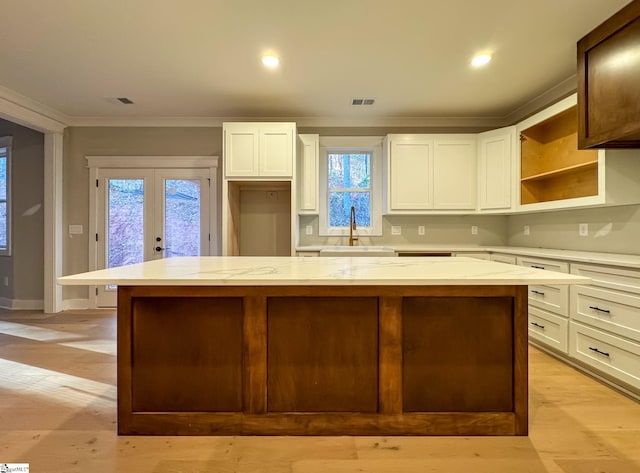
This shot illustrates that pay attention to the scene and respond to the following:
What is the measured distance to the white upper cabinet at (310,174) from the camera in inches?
169

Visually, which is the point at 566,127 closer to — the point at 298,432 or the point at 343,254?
the point at 343,254

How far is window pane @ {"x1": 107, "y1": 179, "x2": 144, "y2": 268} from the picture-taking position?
4625mm

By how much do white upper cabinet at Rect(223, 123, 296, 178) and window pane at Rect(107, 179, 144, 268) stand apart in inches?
59.8

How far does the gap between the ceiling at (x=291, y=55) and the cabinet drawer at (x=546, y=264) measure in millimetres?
1727

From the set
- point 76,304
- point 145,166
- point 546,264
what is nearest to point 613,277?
point 546,264

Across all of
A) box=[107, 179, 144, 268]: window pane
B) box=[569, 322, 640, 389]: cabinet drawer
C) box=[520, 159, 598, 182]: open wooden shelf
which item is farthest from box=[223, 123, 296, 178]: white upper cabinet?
box=[569, 322, 640, 389]: cabinet drawer

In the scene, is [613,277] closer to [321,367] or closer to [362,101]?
[321,367]

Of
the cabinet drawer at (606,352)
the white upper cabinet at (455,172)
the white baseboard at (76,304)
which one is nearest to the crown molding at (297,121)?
the white upper cabinet at (455,172)

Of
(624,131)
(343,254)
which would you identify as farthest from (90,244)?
(624,131)

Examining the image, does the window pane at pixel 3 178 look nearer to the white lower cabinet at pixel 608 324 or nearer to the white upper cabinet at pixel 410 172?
the white upper cabinet at pixel 410 172

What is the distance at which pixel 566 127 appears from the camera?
3473 mm

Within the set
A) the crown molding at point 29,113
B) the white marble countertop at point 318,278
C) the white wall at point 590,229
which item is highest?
the crown molding at point 29,113

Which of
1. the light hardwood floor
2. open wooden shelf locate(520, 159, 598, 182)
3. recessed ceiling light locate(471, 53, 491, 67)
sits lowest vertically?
the light hardwood floor

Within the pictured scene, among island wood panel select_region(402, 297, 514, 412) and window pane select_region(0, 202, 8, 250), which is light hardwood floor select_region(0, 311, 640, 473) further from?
window pane select_region(0, 202, 8, 250)
